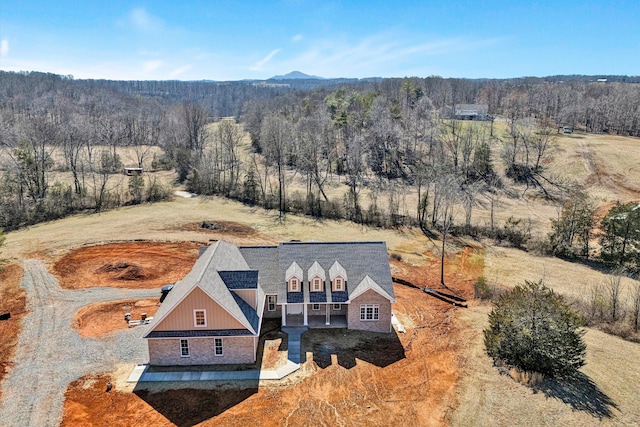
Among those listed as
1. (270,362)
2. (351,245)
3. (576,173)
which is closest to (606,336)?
(351,245)

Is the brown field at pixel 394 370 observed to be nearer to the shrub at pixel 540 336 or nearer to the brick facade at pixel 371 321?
the shrub at pixel 540 336

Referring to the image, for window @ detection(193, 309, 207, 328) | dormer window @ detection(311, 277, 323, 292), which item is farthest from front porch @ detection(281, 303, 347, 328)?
window @ detection(193, 309, 207, 328)

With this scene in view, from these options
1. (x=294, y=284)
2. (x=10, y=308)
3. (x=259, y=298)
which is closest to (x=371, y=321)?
(x=294, y=284)

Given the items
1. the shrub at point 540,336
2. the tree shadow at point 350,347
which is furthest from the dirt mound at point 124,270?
the shrub at point 540,336

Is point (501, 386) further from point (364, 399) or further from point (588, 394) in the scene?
point (364, 399)

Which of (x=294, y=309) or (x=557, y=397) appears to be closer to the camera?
(x=557, y=397)

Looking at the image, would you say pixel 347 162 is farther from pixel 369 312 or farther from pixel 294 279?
pixel 369 312
